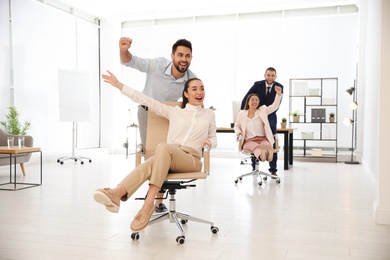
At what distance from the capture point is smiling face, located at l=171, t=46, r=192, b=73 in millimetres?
3523

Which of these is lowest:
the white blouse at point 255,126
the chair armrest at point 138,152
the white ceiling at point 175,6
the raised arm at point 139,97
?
the chair armrest at point 138,152

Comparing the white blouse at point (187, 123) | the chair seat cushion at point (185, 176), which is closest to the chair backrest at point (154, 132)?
the white blouse at point (187, 123)

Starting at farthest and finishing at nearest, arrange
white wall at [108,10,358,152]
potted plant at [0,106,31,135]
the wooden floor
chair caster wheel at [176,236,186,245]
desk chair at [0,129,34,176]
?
white wall at [108,10,358,152]
potted plant at [0,106,31,135]
desk chair at [0,129,34,176]
chair caster wheel at [176,236,186,245]
the wooden floor

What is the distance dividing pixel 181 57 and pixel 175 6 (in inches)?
287

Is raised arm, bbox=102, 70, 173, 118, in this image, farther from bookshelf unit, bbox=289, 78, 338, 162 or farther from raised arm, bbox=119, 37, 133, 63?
bookshelf unit, bbox=289, 78, 338, 162

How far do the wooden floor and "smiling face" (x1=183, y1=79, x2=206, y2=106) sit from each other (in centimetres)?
104

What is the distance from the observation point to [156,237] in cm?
323

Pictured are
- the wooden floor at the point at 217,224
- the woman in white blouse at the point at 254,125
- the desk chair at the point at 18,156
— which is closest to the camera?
the wooden floor at the point at 217,224

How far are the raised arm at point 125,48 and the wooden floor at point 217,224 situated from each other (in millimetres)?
1405

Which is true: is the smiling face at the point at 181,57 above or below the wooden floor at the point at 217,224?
above

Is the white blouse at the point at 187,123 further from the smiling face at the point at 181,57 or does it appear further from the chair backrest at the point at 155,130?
the smiling face at the point at 181,57

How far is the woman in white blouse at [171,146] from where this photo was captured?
9.58 ft

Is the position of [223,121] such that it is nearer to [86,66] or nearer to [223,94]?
[223,94]

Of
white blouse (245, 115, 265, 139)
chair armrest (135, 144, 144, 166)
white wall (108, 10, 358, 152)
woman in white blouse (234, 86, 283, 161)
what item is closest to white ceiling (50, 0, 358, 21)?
white wall (108, 10, 358, 152)
